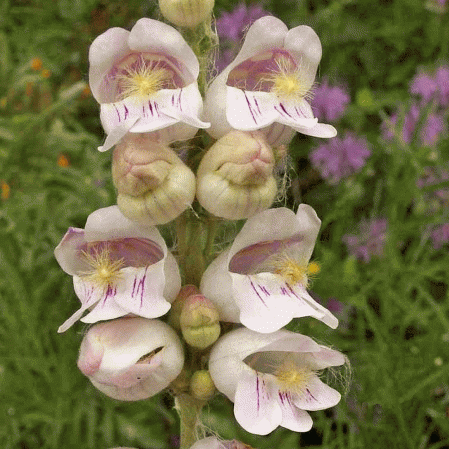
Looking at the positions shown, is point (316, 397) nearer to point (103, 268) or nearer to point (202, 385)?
point (202, 385)

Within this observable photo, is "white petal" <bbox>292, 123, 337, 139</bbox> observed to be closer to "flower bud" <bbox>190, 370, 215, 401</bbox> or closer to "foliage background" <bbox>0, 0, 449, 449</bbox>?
"flower bud" <bbox>190, 370, 215, 401</bbox>

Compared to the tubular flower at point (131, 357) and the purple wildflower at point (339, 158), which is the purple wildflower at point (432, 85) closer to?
the purple wildflower at point (339, 158)

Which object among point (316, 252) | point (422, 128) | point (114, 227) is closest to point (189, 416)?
point (114, 227)

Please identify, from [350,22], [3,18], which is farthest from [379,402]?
[3,18]

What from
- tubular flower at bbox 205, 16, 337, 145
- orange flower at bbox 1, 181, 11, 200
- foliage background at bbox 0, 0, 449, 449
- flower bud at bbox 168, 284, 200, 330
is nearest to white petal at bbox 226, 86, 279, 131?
tubular flower at bbox 205, 16, 337, 145

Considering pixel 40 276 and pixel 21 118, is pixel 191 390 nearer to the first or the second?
pixel 40 276

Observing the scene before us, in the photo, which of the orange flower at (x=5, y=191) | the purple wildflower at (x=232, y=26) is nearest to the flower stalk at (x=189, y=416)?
the orange flower at (x=5, y=191)
